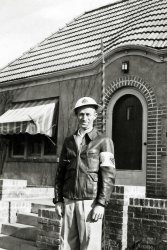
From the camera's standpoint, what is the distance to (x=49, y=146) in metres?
12.6

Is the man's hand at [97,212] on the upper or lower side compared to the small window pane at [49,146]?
lower

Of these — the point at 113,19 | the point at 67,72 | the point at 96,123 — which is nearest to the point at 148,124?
the point at 96,123

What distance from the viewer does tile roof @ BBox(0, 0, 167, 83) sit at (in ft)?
34.9

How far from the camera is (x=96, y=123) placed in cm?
1099

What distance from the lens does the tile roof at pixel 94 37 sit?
10648mm

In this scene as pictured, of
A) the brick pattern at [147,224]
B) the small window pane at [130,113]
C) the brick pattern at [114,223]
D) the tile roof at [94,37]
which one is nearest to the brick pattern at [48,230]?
the brick pattern at [114,223]

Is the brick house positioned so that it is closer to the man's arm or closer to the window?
the window

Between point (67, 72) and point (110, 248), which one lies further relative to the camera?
point (67, 72)

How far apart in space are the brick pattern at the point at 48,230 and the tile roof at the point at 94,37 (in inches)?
184

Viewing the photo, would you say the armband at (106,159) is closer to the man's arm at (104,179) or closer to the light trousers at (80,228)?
the man's arm at (104,179)

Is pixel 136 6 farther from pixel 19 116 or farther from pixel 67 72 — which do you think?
pixel 19 116

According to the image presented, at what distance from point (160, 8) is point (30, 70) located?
454 centimetres

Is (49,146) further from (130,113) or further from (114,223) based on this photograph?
(114,223)

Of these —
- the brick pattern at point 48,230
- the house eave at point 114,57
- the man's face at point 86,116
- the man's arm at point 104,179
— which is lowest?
the brick pattern at point 48,230
